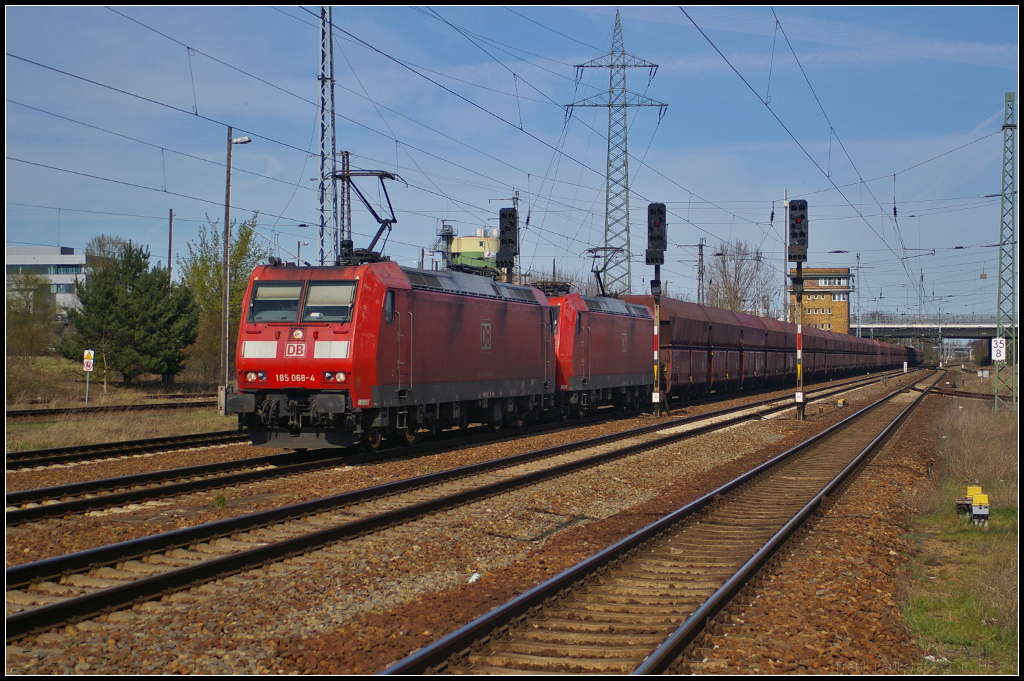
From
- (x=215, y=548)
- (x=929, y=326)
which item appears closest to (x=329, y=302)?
(x=215, y=548)

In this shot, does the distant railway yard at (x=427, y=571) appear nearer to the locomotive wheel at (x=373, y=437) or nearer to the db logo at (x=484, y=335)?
the locomotive wheel at (x=373, y=437)

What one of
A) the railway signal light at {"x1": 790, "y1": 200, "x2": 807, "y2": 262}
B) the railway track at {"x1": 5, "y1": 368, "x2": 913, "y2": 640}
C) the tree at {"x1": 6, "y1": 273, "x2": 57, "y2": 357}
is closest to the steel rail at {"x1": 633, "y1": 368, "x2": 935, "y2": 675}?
the railway track at {"x1": 5, "y1": 368, "x2": 913, "y2": 640}

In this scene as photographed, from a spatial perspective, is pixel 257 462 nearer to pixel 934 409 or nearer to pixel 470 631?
pixel 470 631

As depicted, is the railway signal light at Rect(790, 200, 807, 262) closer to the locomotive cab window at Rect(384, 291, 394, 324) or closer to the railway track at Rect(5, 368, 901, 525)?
the railway track at Rect(5, 368, 901, 525)

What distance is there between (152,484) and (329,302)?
4.34 meters

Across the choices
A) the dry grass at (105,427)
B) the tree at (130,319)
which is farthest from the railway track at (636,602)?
the tree at (130,319)

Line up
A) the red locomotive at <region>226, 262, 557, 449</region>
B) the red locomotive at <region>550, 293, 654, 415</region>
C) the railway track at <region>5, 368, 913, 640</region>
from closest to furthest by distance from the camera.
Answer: the railway track at <region>5, 368, 913, 640</region> < the red locomotive at <region>226, 262, 557, 449</region> < the red locomotive at <region>550, 293, 654, 415</region>

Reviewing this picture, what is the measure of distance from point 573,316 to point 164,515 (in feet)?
49.3

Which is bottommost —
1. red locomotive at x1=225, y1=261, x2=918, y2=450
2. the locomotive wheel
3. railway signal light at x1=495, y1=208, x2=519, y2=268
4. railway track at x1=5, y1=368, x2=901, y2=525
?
railway track at x1=5, y1=368, x2=901, y2=525

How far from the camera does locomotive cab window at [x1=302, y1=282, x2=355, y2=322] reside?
49.6ft

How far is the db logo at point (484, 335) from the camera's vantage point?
1909 cm

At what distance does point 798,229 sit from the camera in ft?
85.3

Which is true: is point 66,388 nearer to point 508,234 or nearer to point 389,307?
point 508,234

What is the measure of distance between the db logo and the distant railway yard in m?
3.93
